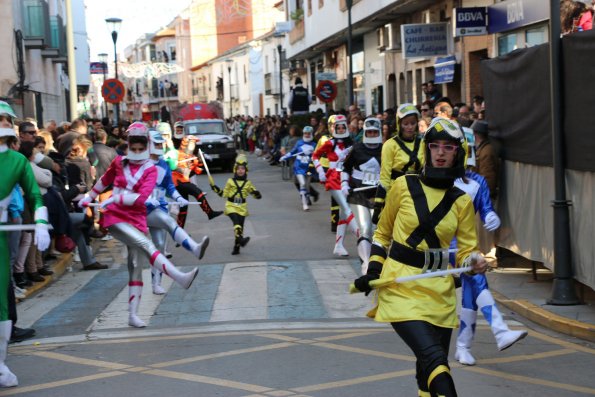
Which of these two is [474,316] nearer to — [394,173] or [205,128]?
[394,173]

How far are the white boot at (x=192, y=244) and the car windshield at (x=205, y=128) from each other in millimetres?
27734

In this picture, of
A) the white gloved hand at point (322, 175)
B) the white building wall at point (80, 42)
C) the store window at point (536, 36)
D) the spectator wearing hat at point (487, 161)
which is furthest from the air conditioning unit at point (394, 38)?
the white building wall at point (80, 42)

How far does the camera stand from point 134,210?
379 inches

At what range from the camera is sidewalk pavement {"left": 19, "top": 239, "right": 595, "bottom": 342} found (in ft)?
29.2

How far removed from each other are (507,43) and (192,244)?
12.7 meters

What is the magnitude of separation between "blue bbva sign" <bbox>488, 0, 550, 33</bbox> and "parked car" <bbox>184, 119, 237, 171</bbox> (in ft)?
53.9

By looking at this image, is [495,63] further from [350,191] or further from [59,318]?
[59,318]

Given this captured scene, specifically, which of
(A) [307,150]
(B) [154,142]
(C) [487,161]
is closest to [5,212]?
(B) [154,142]

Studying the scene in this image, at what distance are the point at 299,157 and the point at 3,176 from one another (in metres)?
13.7

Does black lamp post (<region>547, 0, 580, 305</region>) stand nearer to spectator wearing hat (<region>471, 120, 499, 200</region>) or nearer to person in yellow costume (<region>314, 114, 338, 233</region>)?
spectator wearing hat (<region>471, 120, 499, 200</region>)

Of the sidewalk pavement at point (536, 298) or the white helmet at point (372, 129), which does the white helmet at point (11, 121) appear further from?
the white helmet at point (372, 129)

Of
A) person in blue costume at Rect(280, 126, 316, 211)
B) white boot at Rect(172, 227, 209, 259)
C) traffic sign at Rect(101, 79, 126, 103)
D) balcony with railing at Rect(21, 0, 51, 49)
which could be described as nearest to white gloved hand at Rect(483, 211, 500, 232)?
white boot at Rect(172, 227, 209, 259)

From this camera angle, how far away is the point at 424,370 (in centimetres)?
527

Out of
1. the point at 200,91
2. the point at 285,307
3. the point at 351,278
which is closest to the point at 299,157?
the point at 351,278
